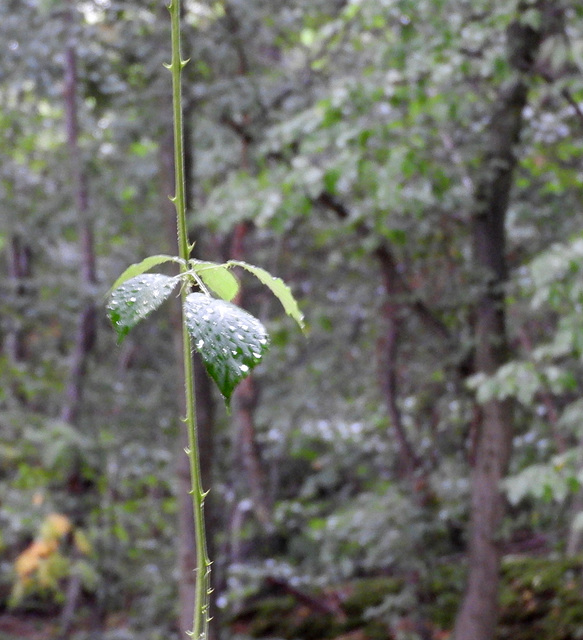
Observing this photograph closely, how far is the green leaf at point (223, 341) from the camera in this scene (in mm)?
571

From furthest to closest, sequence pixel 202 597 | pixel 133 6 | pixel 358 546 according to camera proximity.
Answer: pixel 358 546
pixel 133 6
pixel 202 597

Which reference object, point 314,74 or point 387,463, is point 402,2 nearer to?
point 314,74

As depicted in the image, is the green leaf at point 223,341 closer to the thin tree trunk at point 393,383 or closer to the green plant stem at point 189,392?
the green plant stem at point 189,392

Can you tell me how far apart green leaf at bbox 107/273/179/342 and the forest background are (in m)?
2.44

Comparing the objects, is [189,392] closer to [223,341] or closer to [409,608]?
→ [223,341]

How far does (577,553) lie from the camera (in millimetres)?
6031

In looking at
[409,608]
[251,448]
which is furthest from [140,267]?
[251,448]

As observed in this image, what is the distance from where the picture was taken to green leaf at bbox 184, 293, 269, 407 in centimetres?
57

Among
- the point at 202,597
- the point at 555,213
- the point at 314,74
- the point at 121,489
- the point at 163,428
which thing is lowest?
the point at 202,597

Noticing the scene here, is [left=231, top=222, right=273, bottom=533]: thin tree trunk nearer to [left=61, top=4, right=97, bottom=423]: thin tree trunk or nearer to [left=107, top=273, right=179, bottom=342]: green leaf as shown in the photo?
[left=61, top=4, right=97, bottom=423]: thin tree trunk

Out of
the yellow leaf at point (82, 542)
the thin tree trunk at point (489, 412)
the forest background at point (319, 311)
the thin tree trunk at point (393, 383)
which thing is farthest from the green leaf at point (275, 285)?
the yellow leaf at point (82, 542)

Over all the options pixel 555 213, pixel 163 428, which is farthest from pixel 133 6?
pixel 163 428

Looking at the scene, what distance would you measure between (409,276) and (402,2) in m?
1.93

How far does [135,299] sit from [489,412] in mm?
4025
